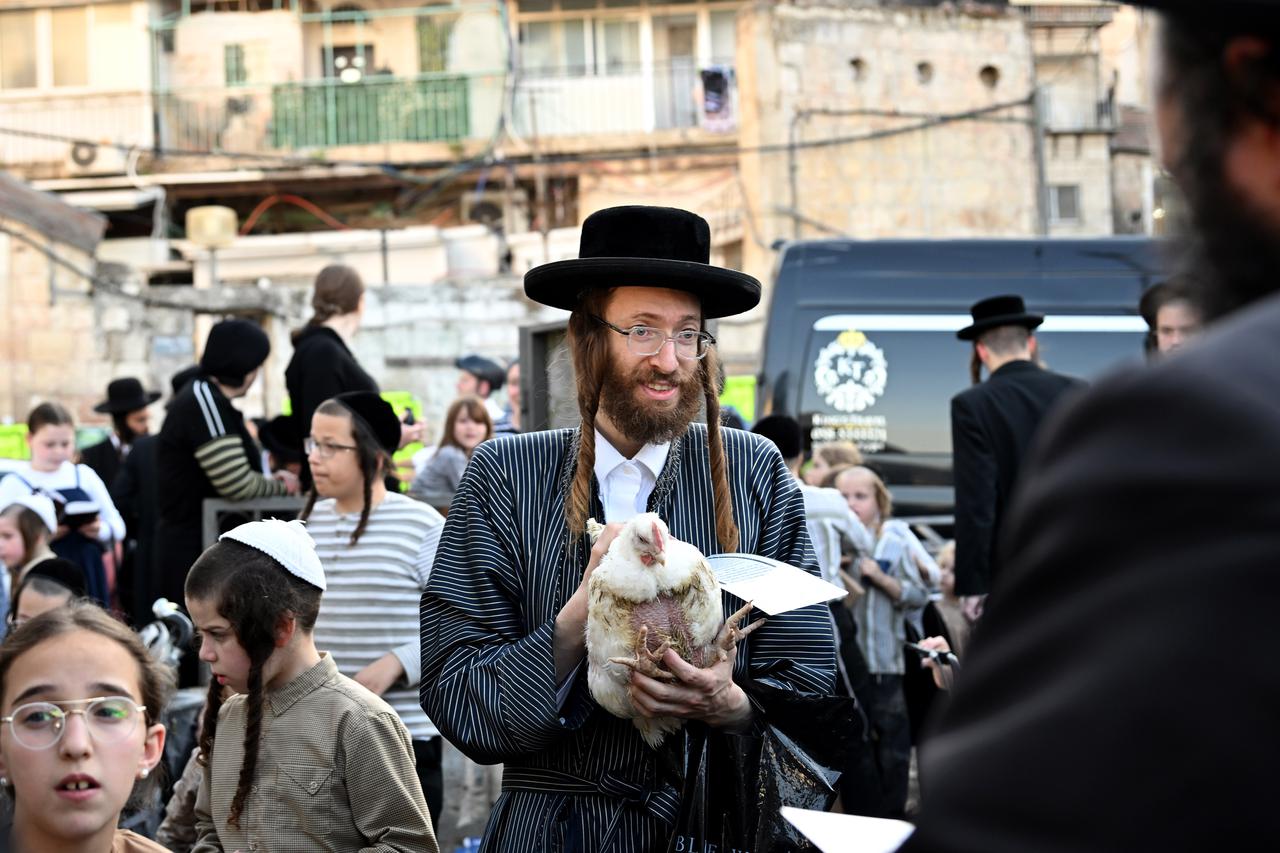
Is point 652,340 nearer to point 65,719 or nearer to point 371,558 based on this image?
point 65,719

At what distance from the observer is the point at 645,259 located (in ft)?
10.2

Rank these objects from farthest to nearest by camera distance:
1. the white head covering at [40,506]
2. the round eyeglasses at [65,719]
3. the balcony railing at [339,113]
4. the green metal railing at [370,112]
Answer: the green metal railing at [370,112] < the balcony railing at [339,113] < the white head covering at [40,506] < the round eyeglasses at [65,719]

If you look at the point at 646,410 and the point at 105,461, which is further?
the point at 105,461

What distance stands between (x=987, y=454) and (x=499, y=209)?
22.9m

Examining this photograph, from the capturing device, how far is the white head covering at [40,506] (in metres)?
6.92

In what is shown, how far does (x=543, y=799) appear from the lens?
2.94 m

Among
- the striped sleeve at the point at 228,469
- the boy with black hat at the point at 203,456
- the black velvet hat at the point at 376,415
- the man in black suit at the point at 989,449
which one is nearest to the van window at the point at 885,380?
the man in black suit at the point at 989,449

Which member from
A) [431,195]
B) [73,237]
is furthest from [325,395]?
[431,195]

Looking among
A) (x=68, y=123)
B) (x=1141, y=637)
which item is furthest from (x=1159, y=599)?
(x=68, y=123)

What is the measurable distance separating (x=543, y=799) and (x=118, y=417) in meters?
7.76

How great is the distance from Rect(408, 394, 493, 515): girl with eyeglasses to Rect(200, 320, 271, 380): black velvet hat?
1.17 metres

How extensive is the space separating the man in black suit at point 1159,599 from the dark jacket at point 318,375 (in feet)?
19.1

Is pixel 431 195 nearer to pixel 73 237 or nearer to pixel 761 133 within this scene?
pixel 761 133

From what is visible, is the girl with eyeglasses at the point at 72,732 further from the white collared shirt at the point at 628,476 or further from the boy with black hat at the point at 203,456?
the boy with black hat at the point at 203,456
